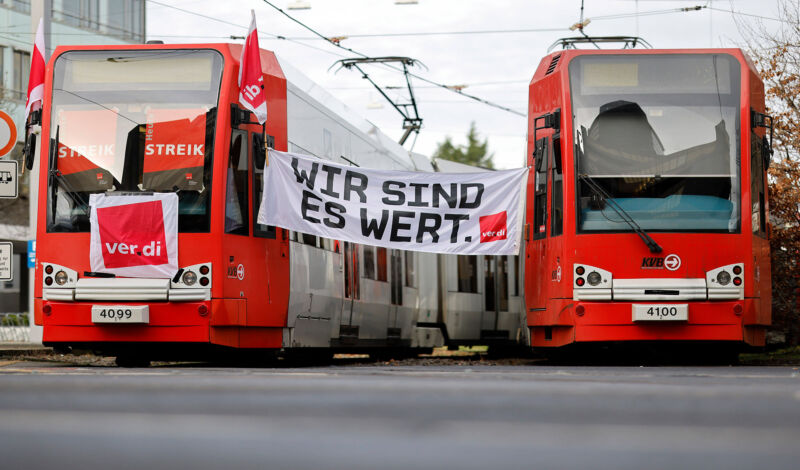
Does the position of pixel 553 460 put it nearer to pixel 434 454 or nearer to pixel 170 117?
pixel 434 454

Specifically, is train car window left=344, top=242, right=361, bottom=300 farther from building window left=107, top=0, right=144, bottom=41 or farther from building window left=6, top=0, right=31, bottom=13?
building window left=107, top=0, right=144, bottom=41

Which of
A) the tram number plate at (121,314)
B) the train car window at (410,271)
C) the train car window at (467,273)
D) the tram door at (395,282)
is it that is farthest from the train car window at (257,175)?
the train car window at (467,273)

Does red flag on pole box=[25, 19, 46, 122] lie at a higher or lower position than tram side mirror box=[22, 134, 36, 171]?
higher

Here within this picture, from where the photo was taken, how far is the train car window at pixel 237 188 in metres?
12.2

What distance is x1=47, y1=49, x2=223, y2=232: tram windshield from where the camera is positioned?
12047mm

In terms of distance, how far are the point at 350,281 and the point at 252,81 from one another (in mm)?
4394

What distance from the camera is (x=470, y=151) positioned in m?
117

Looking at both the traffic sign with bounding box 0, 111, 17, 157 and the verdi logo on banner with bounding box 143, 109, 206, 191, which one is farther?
the traffic sign with bounding box 0, 111, 17, 157

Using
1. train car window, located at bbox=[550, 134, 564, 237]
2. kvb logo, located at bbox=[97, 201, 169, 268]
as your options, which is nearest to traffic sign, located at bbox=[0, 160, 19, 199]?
kvb logo, located at bbox=[97, 201, 169, 268]

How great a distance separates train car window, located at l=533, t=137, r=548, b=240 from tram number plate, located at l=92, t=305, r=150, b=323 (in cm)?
467

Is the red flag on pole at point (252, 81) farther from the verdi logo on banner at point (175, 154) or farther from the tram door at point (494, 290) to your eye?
the tram door at point (494, 290)

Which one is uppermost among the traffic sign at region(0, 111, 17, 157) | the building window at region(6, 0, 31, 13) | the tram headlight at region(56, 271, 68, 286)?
the building window at region(6, 0, 31, 13)

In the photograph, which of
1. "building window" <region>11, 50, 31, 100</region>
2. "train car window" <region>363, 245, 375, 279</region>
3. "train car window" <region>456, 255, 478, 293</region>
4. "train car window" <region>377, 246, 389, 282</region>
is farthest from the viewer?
"building window" <region>11, 50, 31, 100</region>

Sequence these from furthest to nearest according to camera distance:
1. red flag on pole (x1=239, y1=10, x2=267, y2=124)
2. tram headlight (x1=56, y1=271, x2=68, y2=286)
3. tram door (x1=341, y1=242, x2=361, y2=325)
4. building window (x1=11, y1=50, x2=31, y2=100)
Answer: building window (x1=11, y1=50, x2=31, y2=100)
tram door (x1=341, y1=242, x2=361, y2=325)
red flag on pole (x1=239, y1=10, x2=267, y2=124)
tram headlight (x1=56, y1=271, x2=68, y2=286)
